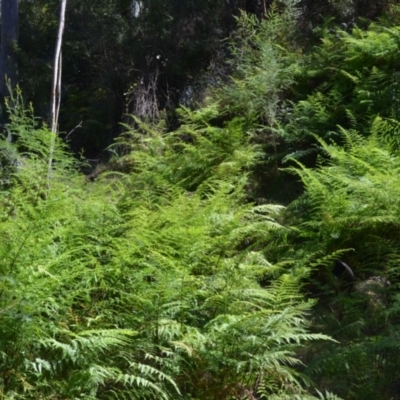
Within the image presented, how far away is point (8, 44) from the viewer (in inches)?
569

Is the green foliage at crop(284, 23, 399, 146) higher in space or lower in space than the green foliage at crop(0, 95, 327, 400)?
higher

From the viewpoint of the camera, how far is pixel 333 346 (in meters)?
4.81

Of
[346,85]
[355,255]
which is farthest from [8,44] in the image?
[355,255]

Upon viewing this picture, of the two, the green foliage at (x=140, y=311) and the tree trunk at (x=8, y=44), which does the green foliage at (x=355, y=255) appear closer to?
the green foliage at (x=140, y=311)

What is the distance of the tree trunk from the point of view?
46.5 ft

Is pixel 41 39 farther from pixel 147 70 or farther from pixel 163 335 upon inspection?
pixel 163 335

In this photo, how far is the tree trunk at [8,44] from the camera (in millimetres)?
14172

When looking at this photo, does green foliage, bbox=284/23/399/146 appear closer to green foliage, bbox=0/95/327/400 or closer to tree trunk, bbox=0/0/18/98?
green foliage, bbox=0/95/327/400

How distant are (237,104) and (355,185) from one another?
346cm

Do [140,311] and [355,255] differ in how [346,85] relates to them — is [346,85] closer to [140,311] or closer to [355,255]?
[355,255]

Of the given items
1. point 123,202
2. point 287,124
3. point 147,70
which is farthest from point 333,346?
point 147,70

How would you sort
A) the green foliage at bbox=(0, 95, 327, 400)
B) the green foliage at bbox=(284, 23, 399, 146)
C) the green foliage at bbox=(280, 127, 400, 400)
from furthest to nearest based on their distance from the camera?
1. the green foliage at bbox=(284, 23, 399, 146)
2. the green foliage at bbox=(280, 127, 400, 400)
3. the green foliage at bbox=(0, 95, 327, 400)

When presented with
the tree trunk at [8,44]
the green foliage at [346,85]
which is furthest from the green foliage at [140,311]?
the tree trunk at [8,44]

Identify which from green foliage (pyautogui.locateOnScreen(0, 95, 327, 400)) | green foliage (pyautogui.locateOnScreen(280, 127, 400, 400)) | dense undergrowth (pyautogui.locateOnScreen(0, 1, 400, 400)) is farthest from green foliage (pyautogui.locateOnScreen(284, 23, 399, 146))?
green foliage (pyautogui.locateOnScreen(0, 95, 327, 400))
